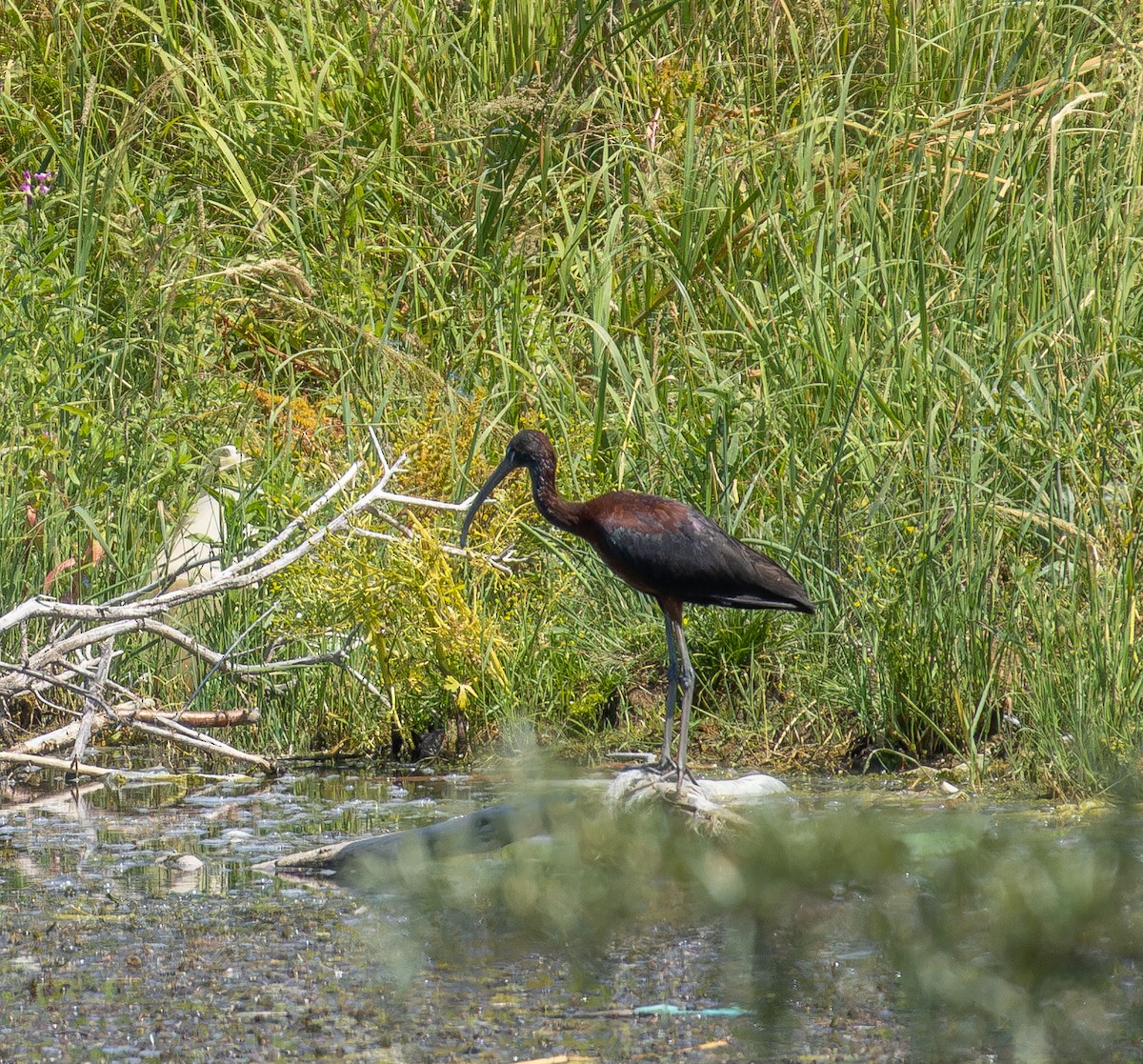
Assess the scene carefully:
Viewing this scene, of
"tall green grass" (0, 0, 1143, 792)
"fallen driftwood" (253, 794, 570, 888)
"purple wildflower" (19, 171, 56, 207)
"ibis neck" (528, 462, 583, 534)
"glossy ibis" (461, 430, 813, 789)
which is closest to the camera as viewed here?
"fallen driftwood" (253, 794, 570, 888)

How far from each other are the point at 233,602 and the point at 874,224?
2.56 metres

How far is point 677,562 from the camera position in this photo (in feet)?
16.0

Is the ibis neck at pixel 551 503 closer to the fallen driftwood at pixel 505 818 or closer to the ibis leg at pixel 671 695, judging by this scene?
the ibis leg at pixel 671 695

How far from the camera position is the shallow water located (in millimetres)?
1698

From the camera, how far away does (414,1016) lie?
3.12m

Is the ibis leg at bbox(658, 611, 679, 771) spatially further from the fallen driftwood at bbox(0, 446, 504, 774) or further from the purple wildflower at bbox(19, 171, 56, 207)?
the purple wildflower at bbox(19, 171, 56, 207)

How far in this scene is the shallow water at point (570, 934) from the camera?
1698 millimetres

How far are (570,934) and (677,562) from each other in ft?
10.1

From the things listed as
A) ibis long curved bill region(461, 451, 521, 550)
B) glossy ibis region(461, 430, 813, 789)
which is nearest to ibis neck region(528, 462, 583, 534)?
glossy ibis region(461, 430, 813, 789)

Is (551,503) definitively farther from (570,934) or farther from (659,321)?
(570,934)

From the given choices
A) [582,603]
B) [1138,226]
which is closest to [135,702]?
Result: [582,603]

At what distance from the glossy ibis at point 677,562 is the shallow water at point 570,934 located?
55 cm

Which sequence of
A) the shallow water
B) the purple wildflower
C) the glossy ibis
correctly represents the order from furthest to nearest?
1. the purple wildflower
2. the glossy ibis
3. the shallow water

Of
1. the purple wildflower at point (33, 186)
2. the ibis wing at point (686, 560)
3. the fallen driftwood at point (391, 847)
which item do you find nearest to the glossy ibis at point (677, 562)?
the ibis wing at point (686, 560)
